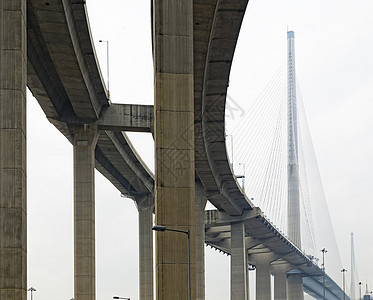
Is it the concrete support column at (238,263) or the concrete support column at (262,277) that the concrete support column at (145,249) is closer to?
the concrete support column at (238,263)

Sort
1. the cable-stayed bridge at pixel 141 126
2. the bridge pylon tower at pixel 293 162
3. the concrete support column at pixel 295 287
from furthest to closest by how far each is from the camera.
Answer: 1. the concrete support column at pixel 295 287
2. the bridge pylon tower at pixel 293 162
3. the cable-stayed bridge at pixel 141 126

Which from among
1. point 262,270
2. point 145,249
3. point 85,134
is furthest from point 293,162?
point 85,134

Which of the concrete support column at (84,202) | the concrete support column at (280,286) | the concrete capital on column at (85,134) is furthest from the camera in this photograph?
the concrete support column at (280,286)

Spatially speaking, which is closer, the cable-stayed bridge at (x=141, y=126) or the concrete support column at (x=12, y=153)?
the cable-stayed bridge at (x=141, y=126)

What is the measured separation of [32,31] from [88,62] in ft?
22.9

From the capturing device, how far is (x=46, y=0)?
41.4 m

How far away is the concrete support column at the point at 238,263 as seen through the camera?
106625 millimetres

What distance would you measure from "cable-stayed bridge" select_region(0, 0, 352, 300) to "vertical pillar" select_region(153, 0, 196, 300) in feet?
0.13

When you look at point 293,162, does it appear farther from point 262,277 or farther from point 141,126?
point 141,126

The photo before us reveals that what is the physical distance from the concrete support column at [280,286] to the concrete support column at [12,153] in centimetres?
12650

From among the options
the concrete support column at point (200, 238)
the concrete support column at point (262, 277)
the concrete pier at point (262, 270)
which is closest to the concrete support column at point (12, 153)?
the concrete support column at point (200, 238)

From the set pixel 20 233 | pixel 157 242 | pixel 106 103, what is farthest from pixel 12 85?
pixel 106 103

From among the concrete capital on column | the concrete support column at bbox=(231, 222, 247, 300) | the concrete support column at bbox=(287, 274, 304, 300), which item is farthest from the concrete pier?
the concrete capital on column

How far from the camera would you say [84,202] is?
211 feet
